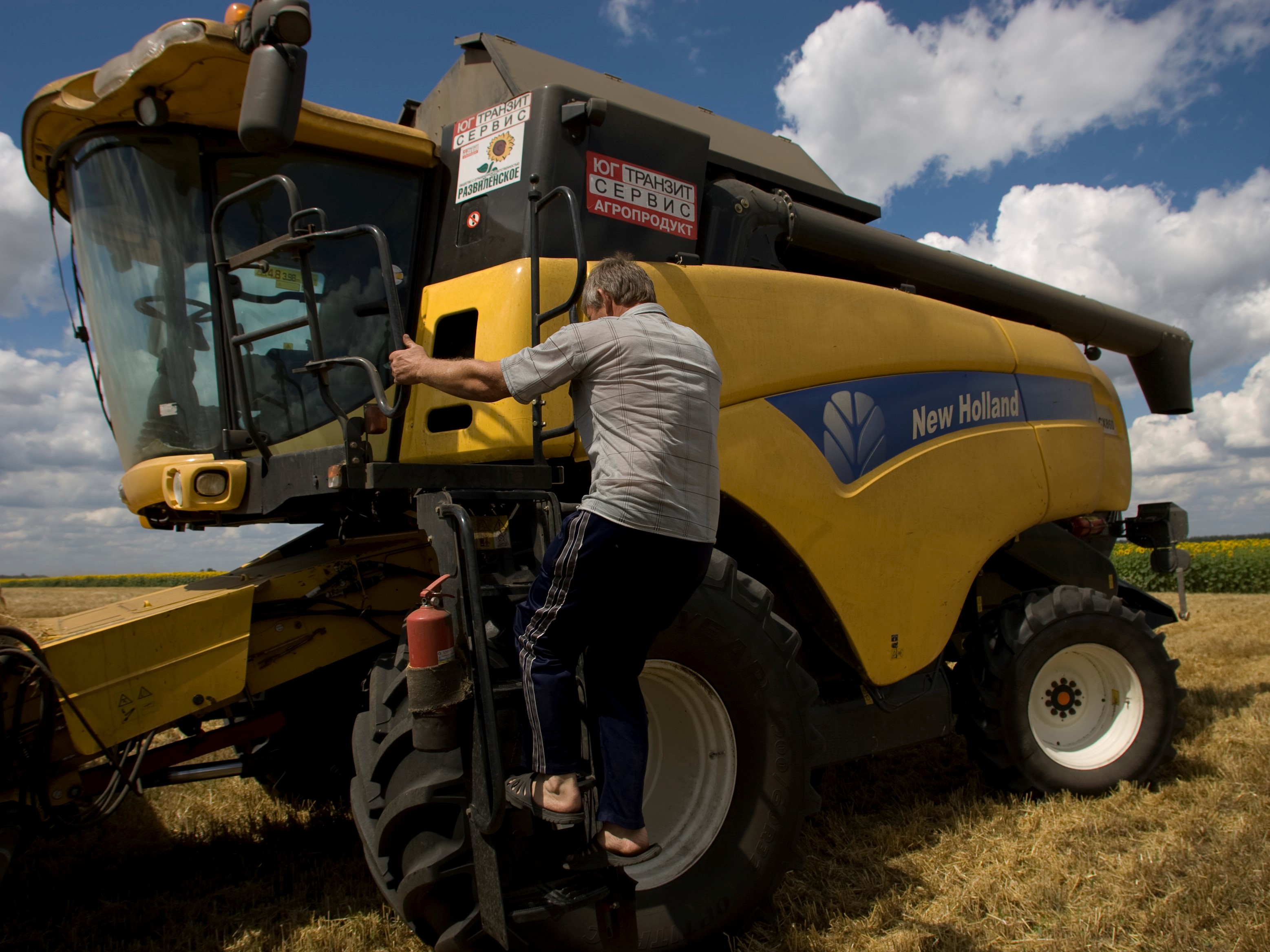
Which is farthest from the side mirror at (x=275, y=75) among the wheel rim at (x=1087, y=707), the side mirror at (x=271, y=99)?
the wheel rim at (x=1087, y=707)

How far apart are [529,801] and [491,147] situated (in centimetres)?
246

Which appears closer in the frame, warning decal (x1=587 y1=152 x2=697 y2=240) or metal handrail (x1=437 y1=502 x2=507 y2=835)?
metal handrail (x1=437 y1=502 x2=507 y2=835)

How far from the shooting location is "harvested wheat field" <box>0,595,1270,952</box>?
2.91 meters

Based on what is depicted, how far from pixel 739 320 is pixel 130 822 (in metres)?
3.73

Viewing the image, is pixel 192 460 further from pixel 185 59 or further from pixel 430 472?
pixel 185 59

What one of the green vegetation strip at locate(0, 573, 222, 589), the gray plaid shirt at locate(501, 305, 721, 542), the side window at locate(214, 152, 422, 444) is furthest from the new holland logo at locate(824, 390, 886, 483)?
the green vegetation strip at locate(0, 573, 222, 589)

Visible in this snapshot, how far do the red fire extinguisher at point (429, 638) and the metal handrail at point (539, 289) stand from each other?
0.67 meters

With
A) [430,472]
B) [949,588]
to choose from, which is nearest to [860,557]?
[949,588]

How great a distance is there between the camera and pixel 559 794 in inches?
87.7

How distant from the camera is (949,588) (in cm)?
395

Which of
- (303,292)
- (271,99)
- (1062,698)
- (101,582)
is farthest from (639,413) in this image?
(101,582)

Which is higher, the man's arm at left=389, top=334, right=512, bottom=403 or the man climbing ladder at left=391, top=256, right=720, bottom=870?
the man's arm at left=389, top=334, right=512, bottom=403

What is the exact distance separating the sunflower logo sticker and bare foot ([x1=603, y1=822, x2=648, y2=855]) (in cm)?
245

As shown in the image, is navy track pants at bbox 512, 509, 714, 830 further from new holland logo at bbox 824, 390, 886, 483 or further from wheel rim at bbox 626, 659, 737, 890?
new holland logo at bbox 824, 390, 886, 483
